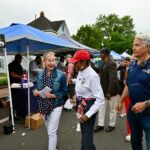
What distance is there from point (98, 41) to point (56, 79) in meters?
50.1

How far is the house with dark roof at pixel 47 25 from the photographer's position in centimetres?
4634

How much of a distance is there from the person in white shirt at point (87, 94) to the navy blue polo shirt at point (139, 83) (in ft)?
1.37

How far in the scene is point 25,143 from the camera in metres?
6.08

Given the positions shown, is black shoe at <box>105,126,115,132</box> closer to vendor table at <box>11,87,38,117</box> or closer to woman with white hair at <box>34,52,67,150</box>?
vendor table at <box>11,87,38,117</box>

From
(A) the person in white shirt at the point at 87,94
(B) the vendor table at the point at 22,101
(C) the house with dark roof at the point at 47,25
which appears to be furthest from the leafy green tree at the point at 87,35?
A: (A) the person in white shirt at the point at 87,94

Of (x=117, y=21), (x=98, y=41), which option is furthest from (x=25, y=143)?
(x=117, y=21)

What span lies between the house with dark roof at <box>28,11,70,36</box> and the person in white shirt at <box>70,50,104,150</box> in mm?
40691

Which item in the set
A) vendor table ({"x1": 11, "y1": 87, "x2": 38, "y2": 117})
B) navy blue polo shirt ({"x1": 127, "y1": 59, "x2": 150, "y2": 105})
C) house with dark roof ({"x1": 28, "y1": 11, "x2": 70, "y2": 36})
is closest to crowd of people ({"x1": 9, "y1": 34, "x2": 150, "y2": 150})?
navy blue polo shirt ({"x1": 127, "y1": 59, "x2": 150, "y2": 105})

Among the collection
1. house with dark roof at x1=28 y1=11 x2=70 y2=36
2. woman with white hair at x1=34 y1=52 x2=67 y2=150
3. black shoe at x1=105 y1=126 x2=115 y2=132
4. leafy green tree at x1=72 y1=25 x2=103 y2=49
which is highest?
house with dark roof at x1=28 y1=11 x2=70 y2=36

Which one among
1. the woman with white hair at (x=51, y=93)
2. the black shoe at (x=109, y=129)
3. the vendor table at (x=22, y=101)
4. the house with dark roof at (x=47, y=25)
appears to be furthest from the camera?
the house with dark roof at (x=47, y=25)

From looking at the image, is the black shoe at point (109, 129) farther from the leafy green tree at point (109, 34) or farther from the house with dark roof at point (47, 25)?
the leafy green tree at point (109, 34)

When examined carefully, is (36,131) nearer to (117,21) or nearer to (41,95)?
(41,95)

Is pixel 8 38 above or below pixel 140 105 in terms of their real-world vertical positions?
above

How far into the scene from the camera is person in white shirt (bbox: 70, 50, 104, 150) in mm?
3775
